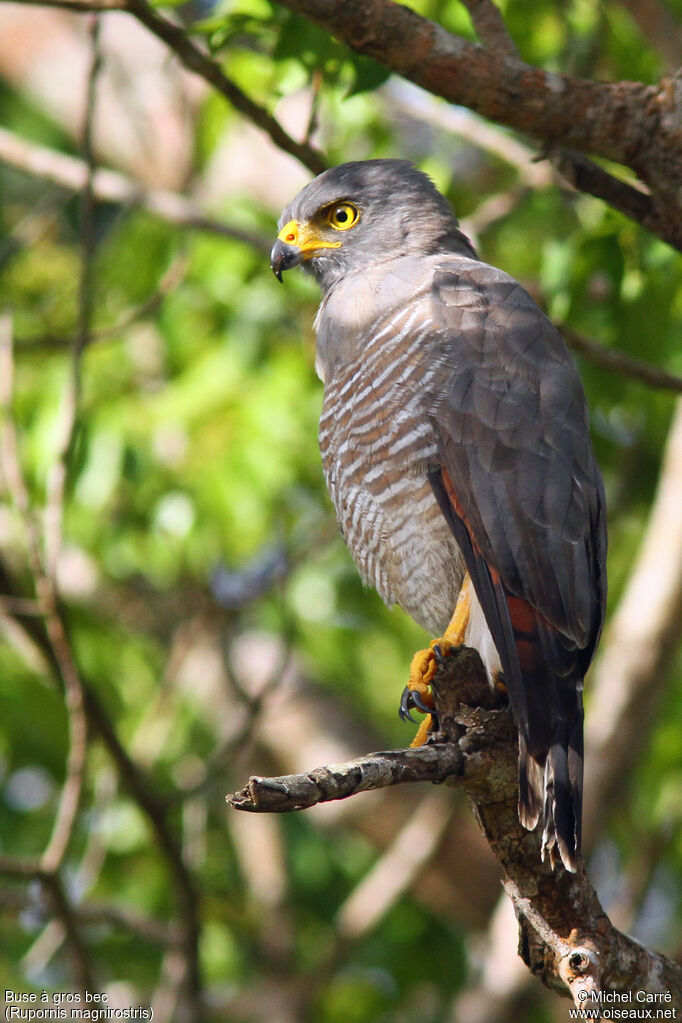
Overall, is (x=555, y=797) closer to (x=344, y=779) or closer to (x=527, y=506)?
(x=344, y=779)

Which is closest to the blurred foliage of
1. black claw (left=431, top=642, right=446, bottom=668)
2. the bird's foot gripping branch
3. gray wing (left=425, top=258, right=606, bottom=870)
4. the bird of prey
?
the bird of prey

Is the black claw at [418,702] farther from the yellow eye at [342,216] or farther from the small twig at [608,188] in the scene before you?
the yellow eye at [342,216]

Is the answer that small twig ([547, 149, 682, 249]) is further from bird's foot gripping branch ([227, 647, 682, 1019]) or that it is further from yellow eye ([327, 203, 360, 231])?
bird's foot gripping branch ([227, 647, 682, 1019])

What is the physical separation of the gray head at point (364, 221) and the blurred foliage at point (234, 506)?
1.18 feet

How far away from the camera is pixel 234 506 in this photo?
535cm

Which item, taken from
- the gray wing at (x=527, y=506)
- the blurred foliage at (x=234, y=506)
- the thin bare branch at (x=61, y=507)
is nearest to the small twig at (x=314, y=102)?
the blurred foliage at (x=234, y=506)

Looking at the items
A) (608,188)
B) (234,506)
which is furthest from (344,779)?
(234,506)

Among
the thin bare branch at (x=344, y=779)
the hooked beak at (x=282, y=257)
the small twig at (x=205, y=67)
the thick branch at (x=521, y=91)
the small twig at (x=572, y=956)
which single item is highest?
the thick branch at (x=521, y=91)

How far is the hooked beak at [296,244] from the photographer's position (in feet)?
13.7

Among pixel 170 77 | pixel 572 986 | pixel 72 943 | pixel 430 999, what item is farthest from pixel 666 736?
pixel 170 77

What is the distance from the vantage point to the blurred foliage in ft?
16.0

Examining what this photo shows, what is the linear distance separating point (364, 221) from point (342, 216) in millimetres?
94

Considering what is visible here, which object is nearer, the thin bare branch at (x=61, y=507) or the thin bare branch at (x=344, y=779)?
the thin bare branch at (x=344, y=779)

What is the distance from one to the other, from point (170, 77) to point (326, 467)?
15.9 ft
